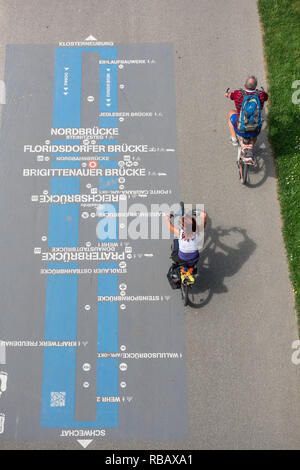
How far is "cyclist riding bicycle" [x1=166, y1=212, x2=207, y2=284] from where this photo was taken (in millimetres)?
9789

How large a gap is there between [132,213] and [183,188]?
1225 mm

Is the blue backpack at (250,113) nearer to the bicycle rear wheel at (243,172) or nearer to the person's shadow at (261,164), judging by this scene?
the bicycle rear wheel at (243,172)

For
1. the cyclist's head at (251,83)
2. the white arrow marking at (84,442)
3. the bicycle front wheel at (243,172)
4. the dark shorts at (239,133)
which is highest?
the cyclist's head at (251,83)

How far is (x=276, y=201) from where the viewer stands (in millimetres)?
11516

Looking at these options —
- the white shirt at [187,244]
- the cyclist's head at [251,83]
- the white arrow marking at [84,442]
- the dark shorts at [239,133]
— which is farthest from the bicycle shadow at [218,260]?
the white arrow marking at [84,442]

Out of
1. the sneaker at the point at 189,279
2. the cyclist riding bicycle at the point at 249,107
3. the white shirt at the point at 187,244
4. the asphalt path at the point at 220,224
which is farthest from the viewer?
the cyclist riding bicycle at the point at 249,107

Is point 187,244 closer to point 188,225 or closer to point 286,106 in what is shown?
point 188,225

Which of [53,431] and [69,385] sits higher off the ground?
[69,385]

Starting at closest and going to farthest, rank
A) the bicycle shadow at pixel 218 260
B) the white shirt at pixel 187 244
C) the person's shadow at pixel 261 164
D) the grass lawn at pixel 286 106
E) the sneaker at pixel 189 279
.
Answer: the white shirt at pixel 187 244, the sneaker at pixel 189 279, the bicycle shadow at pixel 218 260, the grass lawn at pixel 286 106, the person's shadow at pixel 261 164

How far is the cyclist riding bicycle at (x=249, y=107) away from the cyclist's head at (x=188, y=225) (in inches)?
96.5

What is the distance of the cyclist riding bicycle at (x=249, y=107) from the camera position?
34.6 ft

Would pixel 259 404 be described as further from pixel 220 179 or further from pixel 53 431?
pixel 220 179

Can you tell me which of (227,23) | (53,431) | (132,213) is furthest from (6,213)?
(227,23)

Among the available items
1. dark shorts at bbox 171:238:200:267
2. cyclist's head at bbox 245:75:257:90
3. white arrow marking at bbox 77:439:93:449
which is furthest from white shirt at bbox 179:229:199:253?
white arrow marking at bbox 77:439:93:449
